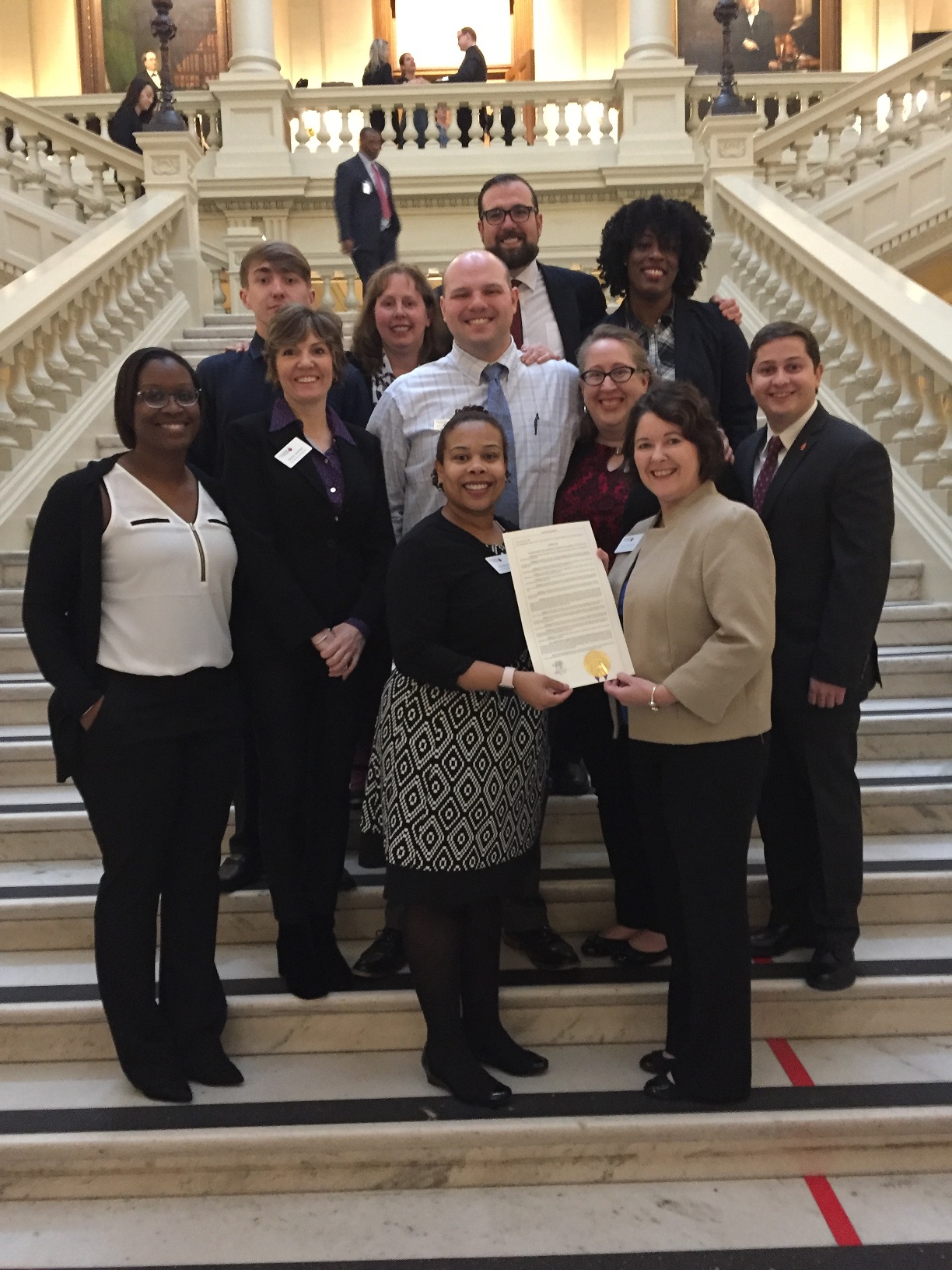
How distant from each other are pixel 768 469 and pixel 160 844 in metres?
1.86

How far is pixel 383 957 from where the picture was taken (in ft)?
9.68

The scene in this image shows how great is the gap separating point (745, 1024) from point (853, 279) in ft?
13.4

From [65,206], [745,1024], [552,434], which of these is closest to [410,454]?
[552,434]

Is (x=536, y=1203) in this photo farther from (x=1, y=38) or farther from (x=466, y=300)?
(x=1, y=38)

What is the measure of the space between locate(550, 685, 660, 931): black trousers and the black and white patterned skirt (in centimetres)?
32

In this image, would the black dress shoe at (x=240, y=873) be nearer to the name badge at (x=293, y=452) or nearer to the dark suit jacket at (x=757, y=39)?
the name badge at (x=293, y=452)

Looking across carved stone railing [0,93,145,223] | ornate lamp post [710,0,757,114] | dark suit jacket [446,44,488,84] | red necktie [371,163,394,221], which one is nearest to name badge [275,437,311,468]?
red necktie [371,163,394,221]

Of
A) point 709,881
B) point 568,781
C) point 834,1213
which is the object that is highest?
point 709,881

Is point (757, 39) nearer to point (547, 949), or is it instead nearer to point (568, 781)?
point (568, 781)

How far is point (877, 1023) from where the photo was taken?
2.83 meters

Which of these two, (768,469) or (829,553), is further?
(768,469)

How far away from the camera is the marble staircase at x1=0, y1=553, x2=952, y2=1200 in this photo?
2.44 m

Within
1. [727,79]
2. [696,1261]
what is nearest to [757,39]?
[727,79]

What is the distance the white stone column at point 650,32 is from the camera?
11070 mm
